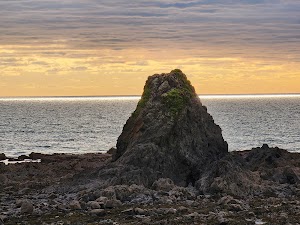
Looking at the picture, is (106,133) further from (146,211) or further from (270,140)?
(146,211)

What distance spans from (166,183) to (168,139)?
449 centimetres

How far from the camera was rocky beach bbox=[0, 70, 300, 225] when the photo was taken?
Result: 28375 millimetres

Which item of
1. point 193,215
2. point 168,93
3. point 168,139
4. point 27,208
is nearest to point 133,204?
point 193,215

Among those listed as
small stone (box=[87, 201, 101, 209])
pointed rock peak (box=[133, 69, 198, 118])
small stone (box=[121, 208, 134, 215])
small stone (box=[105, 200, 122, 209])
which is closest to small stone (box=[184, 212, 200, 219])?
Result: small stone (box=[121, 208, 134, 215])

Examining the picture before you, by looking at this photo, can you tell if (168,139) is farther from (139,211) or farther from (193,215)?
(193,215)

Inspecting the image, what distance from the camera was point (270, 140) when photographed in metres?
104

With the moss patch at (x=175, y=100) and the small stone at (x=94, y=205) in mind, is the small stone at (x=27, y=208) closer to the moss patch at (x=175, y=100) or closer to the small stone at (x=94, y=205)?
the small stone at (x=94, y=205)

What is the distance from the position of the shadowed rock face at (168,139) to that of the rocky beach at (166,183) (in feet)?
0.23

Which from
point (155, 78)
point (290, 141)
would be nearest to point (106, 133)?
point (290, 141)

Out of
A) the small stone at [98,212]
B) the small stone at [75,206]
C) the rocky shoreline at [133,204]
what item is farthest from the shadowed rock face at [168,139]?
the small stone at [98,212]

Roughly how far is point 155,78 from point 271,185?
12.5 meters

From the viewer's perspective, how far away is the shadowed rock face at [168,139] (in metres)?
37.4

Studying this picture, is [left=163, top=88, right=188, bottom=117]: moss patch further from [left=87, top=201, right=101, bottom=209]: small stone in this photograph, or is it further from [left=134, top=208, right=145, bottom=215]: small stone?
[left=134, top=208, right=145, bottom=215]: small stone

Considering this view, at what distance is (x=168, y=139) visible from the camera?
38781 mm
